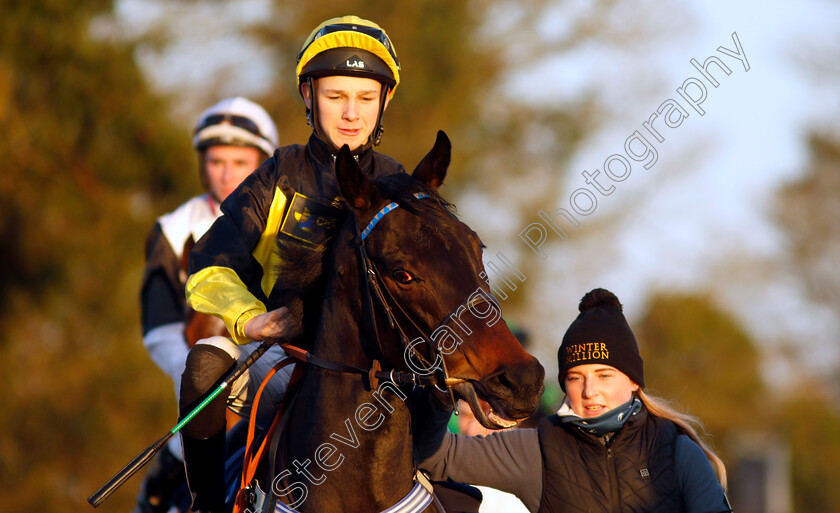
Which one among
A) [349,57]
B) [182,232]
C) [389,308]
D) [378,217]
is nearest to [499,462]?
[389,308]

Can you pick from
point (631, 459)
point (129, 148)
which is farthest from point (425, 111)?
point (631, 459)

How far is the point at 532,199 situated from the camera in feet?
68.3

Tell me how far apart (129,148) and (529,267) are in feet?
30.4

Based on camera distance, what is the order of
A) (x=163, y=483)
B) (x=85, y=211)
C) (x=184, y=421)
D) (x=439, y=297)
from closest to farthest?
(x=439, y=297)
(x=184, y=421)
(x=163, y=483)
(x=85, y=211)

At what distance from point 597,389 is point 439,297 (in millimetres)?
1204

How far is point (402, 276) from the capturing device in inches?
114

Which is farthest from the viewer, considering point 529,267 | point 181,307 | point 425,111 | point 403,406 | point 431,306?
point 529,267

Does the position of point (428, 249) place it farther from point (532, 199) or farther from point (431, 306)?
point (532, 199)

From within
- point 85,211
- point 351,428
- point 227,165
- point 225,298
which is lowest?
point 351,428

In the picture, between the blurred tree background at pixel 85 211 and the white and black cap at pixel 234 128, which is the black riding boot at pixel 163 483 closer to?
the white and black cap at pixel 234 128

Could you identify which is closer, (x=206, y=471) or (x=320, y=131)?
(x=206, y=471)

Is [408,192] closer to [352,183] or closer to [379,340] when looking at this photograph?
[352,183]

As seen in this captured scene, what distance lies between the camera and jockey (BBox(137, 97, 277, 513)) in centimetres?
534

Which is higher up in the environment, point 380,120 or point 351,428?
point 380,120
